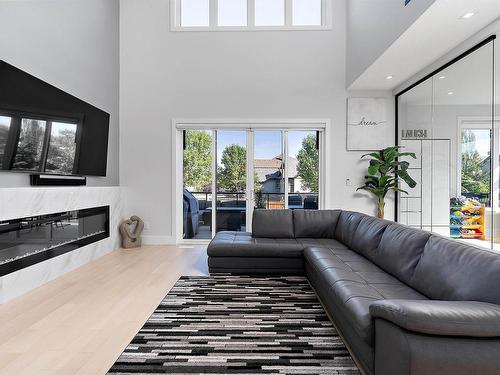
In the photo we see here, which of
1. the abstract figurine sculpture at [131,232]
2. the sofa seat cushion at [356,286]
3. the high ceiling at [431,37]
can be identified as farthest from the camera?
the abstract figurine sculpture at [131,232]

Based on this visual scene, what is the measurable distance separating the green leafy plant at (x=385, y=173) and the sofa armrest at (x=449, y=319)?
13.2 ft

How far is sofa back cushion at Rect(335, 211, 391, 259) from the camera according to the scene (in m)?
3.11

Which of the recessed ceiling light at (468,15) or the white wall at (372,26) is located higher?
the white wall at (372,26)

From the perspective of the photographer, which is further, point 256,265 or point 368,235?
point 256,265

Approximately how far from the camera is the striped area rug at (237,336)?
6.40 ft

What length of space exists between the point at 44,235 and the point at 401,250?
3653 millimetres

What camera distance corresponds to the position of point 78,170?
4410 millimetres

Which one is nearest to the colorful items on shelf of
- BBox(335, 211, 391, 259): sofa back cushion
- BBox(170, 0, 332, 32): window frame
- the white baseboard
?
BBox(335, 211, 391, 259): sofa back cushion

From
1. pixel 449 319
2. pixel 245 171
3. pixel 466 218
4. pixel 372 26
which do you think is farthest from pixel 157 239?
pixel 449 319

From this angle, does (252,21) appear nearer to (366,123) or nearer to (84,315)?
(366,123)

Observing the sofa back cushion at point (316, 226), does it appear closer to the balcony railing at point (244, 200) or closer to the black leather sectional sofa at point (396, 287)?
the black leather sectional sofa at point (396, 287)

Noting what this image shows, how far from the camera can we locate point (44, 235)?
11.9 ft

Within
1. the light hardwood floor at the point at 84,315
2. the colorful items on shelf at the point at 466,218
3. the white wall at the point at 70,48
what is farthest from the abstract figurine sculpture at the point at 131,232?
the colorful items on shelf at the point at 466,218

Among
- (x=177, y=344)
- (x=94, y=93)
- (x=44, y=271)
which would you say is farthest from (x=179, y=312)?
(x=94, y=93)
